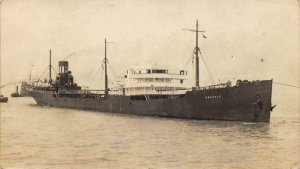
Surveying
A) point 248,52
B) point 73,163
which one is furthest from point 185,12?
point 73,163

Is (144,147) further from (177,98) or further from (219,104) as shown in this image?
(177,98)

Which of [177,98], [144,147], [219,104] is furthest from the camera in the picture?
[177,98]

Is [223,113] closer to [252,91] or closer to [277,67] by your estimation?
[252,91]

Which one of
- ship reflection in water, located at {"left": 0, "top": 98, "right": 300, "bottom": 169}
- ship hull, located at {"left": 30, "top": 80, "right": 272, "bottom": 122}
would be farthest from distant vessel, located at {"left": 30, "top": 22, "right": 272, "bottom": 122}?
ship reflection in water, located at {"left": 0, "top": 98, "right": 300, "bottom": 169}

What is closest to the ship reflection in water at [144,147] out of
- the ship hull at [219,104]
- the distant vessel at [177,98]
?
the distant vessel at [177,98]

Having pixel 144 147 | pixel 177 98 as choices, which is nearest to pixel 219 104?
pixel 177 98

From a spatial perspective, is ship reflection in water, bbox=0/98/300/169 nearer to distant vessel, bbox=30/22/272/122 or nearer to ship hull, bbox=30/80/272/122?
distant vessel, bbox=30/22/272/122
